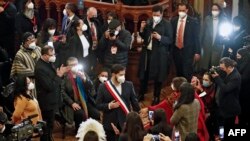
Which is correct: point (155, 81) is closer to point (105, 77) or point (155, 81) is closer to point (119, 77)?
point (105, 77)

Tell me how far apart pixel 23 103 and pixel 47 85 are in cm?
56

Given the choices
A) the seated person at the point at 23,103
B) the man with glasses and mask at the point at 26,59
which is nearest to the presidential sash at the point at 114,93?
the seated person at the point at 23,103

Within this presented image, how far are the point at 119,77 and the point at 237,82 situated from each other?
65.7 inches

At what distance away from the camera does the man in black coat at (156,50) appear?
1060cm

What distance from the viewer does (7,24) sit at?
11.4m

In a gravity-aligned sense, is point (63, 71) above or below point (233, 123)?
above

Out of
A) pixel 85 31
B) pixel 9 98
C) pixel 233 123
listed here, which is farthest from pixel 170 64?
pixel 9 98

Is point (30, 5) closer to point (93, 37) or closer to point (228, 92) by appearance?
point (93, 37)

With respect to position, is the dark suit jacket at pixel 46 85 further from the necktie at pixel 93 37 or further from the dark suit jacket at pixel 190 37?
the dark suit jacket at pixel 190 37

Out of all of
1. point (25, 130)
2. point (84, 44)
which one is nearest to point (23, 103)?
point (25, 130)

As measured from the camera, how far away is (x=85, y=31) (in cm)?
1075

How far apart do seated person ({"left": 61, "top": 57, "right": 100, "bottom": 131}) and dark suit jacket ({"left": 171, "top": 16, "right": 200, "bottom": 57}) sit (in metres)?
1.92

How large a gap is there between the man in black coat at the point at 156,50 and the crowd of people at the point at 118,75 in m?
0.02

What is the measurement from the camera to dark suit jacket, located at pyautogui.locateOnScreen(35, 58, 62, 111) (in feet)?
29.2
